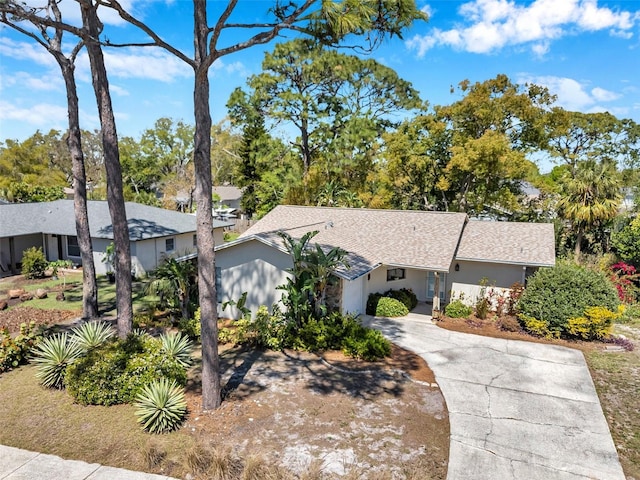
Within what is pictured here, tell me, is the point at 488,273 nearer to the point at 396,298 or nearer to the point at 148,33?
the point at 396,298

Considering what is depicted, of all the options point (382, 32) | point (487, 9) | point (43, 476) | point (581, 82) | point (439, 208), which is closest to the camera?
point (43, 476)

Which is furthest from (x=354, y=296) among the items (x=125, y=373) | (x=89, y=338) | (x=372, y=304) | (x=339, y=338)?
(x=89, y=338)

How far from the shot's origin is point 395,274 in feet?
61.1

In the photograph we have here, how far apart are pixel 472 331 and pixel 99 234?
1949cm

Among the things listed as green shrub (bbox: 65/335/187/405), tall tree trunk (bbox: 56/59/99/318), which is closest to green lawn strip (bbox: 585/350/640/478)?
green shrub (bbox: 65/335/187/405)

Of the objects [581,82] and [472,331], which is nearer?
[472,331]

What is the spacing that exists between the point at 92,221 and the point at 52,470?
1997 centimetres

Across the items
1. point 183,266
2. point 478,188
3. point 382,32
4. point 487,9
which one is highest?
point 487,9

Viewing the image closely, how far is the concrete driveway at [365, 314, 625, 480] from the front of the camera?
752 centimetres

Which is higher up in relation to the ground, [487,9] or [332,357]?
[487,9]

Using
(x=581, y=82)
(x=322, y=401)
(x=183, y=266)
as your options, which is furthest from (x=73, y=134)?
(x=581, y=82)

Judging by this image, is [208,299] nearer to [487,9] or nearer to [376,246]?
[376,246]

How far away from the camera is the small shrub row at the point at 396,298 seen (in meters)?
17.1

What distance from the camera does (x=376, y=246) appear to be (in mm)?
17938
